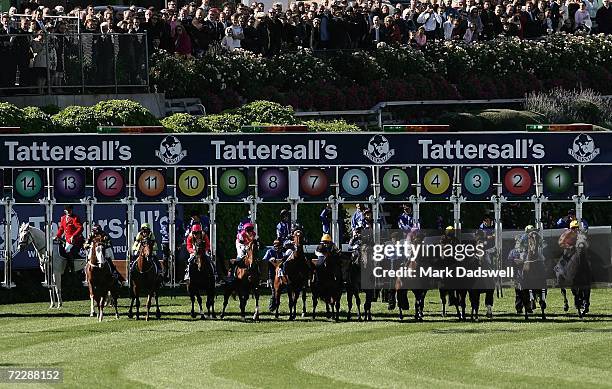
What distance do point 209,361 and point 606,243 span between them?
10.2 metres

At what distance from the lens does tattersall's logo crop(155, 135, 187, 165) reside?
3591 centimetres

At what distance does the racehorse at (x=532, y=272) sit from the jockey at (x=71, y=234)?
9.30 meters

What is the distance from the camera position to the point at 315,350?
91.8 feet

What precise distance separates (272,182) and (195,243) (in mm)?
3195

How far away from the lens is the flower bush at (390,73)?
44500 mm

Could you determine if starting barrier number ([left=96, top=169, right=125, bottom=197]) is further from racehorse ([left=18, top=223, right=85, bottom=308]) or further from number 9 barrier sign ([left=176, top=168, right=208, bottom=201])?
racehorse ([left=18, top=223, right=85, bottom=308])

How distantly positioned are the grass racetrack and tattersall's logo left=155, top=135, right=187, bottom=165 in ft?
10.0

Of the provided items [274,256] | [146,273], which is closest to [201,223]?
[274,256]

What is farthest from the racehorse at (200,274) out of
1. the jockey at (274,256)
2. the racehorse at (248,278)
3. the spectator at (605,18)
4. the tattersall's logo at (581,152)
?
the spectator at (605,18)

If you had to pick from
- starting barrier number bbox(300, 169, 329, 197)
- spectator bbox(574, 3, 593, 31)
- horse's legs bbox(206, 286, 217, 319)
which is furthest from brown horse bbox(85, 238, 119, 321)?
spectator bbox(574, 3, 593, 31)

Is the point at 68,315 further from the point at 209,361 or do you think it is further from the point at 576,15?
the point at 576,15

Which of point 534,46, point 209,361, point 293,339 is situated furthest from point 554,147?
point 534,46

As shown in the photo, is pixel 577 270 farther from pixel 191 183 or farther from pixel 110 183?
pixel 110 183

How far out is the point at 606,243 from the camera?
33.8 meters
